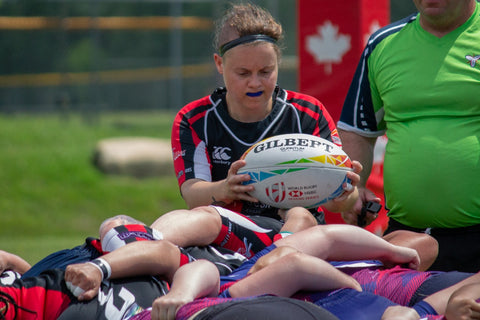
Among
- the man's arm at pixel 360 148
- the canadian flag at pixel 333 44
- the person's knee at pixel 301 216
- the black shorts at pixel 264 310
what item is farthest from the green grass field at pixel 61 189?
the black shorts at pixel 264 310

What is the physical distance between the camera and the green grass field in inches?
450

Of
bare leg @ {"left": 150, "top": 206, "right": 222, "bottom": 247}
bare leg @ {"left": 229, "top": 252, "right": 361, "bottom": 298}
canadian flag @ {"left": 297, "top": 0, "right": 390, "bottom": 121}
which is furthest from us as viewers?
canadian flag @ {"left": 297, "top": 0, "right": 390, "bottom": 121}

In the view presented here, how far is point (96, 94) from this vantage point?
14047 millimetres

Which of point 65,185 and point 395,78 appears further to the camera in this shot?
point 65,185

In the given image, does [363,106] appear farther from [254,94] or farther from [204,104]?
[204,104]

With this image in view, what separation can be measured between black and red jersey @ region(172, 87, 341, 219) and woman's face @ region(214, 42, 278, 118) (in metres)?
0.16

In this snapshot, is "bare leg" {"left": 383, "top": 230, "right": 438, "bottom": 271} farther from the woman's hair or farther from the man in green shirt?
the woman's hair

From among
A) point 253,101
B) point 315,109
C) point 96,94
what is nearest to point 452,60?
point 315,109

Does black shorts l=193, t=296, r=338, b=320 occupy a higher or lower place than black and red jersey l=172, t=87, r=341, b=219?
lower

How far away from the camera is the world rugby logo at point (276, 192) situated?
3619 millimetres

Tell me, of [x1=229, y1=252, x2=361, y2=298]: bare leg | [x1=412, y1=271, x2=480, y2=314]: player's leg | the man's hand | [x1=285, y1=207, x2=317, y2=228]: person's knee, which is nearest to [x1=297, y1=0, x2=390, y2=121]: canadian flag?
the man's hand

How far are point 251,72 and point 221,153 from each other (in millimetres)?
486

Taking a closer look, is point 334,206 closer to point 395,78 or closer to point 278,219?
point 278,219

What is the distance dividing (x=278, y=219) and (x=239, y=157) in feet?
1.32
